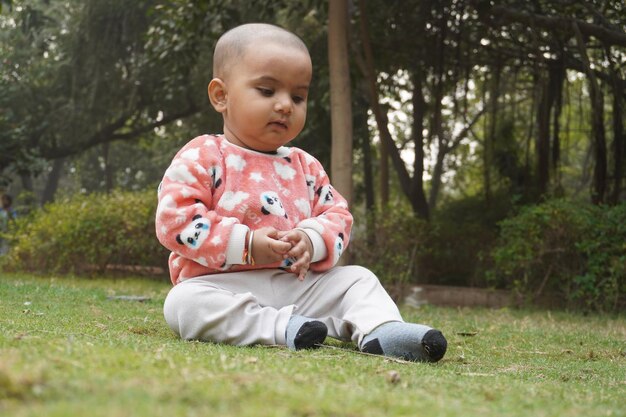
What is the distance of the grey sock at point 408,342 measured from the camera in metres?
2.70

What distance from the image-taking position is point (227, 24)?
809cm

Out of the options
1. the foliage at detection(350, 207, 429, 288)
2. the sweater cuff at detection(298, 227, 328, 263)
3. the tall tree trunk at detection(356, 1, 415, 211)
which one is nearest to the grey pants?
the sweater cuff at detection(298, 227, 328, 263)

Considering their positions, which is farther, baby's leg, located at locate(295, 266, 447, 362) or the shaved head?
the shaved head

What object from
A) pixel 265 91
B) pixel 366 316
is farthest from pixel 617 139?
pixel 366 316

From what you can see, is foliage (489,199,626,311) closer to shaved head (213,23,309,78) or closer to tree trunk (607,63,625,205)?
tree trunk (607,63,625,205)

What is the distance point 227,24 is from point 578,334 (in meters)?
4.94

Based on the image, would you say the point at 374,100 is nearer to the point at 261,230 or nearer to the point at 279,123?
the point at 279,123

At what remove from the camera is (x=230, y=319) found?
2.97 metres

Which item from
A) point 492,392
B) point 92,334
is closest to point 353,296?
point 92,334

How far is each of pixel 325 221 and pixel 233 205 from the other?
15.5 inches

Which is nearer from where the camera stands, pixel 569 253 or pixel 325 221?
pixel 325 221

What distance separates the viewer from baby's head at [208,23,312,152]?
3.26m

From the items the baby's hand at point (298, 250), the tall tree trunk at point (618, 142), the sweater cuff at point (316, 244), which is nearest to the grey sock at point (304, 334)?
the baby's hand at point (298, 250)

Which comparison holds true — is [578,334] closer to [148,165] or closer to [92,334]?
[92,334]
